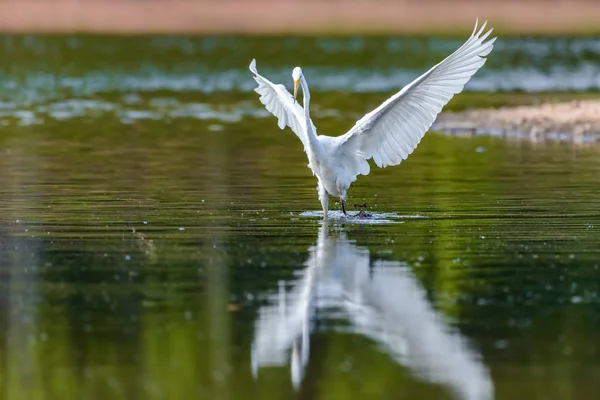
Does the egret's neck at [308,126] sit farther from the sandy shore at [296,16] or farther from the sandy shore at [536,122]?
the sandy shore at [296,16]

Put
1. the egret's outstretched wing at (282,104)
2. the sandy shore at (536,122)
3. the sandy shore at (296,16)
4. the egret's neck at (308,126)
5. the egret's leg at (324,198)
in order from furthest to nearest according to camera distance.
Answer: the sandy shore at (296,16), the sandy shore at (536,122), the egret's outstretched wing at (282,104), the egret's leg at (324,198), the egret's neck at (308,126)

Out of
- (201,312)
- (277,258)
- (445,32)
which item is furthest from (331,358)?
(445,32)

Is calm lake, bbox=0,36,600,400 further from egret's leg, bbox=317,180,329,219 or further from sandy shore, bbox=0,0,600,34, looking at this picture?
sandy shore, bbox=0,0,600,34

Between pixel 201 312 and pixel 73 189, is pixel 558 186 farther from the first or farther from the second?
pixel 201 312

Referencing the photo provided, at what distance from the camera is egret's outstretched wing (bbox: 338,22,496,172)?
14664 mm

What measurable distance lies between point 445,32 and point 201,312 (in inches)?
2371

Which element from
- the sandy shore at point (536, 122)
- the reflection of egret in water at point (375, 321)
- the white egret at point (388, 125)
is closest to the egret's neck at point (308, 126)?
the white egret at point (388, 125)

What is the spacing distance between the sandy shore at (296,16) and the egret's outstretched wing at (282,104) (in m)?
53.0

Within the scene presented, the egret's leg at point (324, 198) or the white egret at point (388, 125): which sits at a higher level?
the white egret at point (388, 125)

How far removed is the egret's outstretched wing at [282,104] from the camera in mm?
15521

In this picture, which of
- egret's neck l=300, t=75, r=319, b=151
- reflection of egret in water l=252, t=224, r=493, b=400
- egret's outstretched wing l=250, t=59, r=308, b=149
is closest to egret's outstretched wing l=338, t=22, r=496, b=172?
egret's neck l=300, t=75, r=319, b=151

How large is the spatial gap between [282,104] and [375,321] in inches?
264

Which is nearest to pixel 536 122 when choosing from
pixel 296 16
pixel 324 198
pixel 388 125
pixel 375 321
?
pixel 388 125

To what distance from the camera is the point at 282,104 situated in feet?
53.3
